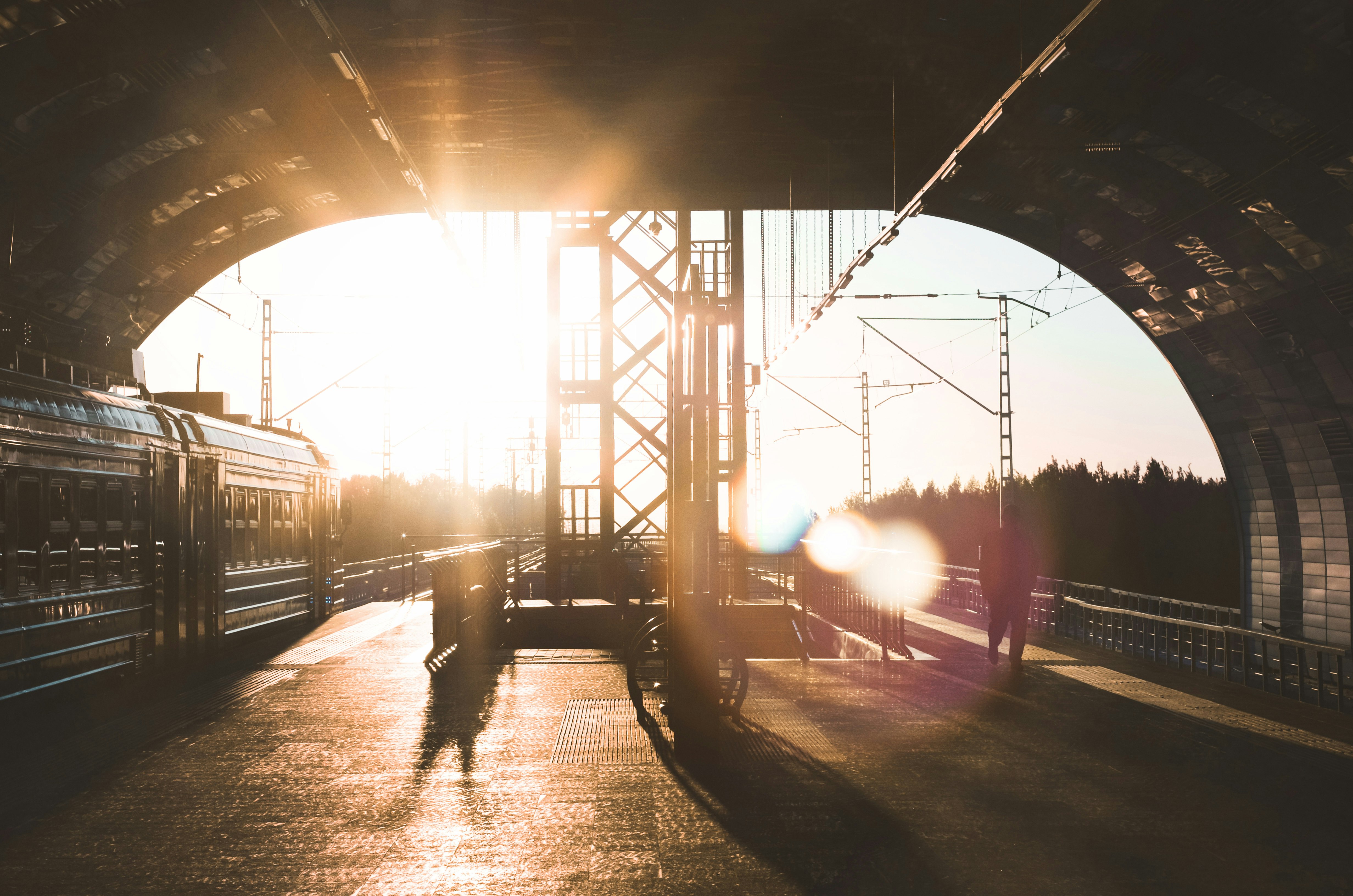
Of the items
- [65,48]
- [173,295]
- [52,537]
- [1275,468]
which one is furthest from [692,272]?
[173,295]

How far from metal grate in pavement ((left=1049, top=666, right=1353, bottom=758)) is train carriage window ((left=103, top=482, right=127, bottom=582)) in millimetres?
10422

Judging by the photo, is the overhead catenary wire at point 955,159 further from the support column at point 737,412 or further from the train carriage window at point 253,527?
the train carriage window at point 253,527

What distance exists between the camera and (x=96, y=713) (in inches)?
347

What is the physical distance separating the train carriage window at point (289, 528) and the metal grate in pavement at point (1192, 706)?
11.7 meters

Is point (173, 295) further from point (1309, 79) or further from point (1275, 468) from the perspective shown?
point (1275, 468)

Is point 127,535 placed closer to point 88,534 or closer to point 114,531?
point 114,531

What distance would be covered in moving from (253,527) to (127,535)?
3812 mm

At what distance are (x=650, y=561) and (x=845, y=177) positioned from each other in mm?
7832

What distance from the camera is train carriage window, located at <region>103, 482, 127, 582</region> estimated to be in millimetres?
9641

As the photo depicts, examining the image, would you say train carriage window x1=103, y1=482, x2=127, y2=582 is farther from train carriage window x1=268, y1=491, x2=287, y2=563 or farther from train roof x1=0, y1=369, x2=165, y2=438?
train carriage window x1=268, y1=491, x2=287, y2=563

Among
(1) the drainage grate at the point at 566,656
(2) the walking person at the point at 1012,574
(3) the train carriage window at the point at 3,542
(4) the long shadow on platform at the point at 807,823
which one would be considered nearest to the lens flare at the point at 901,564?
(2) the walking person at the point at 1012,574

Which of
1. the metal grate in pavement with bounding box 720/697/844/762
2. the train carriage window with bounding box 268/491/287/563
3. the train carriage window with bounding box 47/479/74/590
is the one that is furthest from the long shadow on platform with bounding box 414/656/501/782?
the train carriage window with bounding box 268/491/287/563

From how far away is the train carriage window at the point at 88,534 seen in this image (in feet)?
29.8

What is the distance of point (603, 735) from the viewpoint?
7.73 m
